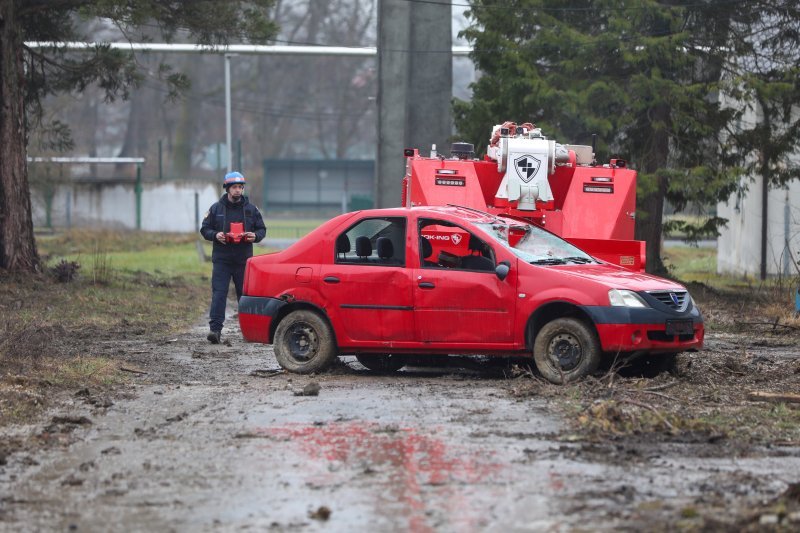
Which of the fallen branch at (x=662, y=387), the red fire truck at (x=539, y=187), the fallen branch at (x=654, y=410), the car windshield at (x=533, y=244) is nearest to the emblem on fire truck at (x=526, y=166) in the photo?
the red fire truck at (x=539, y=187)

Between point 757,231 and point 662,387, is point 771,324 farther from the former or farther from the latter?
point 757,231

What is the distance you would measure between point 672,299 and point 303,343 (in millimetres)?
3399

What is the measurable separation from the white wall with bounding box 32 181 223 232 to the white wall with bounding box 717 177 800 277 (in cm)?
2342

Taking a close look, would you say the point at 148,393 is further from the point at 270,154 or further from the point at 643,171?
the point at 270,154

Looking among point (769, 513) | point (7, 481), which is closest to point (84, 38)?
point (7, 481)

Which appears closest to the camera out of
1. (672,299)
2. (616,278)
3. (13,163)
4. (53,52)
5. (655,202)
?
(672,299)

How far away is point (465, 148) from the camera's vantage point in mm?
16859

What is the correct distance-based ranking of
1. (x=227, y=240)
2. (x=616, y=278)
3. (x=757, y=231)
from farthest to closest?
(x=757, y=231), (x=227, y=240), (x=616, y=278)

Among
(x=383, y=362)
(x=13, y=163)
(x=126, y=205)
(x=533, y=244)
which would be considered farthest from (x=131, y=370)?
(x=126, y=205)

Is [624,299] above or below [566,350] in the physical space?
above

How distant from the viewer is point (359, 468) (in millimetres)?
7738

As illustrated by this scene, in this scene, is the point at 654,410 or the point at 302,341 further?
the point at 302,341

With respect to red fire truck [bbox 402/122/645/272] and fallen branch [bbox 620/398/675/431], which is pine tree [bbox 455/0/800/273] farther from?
fallen branch [bbox 620/398/675/431]

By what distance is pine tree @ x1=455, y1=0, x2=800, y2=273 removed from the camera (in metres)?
23.0
